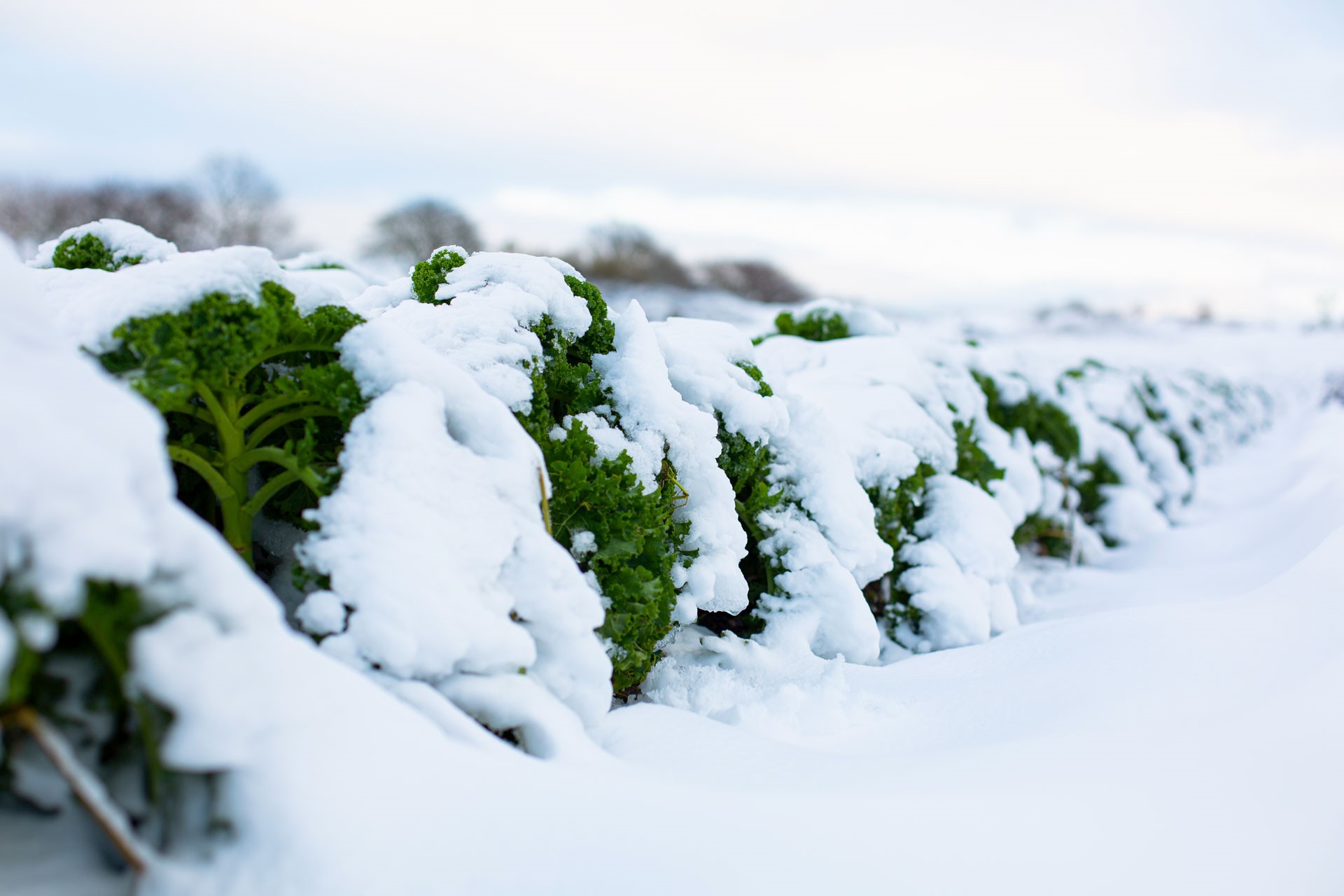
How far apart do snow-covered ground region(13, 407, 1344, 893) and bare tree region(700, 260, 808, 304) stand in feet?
129

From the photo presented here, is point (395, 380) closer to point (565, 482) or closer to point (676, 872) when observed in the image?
point (565, 482)

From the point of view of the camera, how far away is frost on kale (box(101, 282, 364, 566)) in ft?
5.58

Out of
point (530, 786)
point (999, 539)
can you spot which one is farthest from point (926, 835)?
point (999, 539)

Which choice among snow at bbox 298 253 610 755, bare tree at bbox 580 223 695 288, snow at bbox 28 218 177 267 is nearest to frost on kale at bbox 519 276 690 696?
snow at bbox 298 253 610 755

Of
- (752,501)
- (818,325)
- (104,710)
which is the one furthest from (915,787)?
(818,325)

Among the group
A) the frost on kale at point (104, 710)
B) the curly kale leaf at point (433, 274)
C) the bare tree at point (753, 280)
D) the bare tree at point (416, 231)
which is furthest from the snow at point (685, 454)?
the bare tree at point (753, 280)

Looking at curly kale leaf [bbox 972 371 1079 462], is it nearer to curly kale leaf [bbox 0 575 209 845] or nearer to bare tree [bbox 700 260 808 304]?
curly kale leaf [bbox 0 575 209 845]

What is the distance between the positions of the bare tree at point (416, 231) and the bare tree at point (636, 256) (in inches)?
288

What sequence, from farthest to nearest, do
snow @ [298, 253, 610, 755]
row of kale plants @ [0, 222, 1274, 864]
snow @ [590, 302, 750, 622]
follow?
snow @ [590, 302, 750, 622] < snow @ [298, 253, 610, 755] < row of kale plants @ [0, 222, 1274, 864]

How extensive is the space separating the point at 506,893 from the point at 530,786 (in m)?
0.20

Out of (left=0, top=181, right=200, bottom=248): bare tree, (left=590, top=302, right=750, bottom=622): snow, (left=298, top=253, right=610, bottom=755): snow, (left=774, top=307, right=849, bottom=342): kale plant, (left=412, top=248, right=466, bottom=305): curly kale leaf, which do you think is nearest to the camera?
(left=298, top=253, right=610, bottom=755): snow

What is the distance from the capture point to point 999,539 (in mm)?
3988

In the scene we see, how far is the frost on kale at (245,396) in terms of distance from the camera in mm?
1701

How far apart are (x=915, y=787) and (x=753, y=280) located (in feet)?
139
